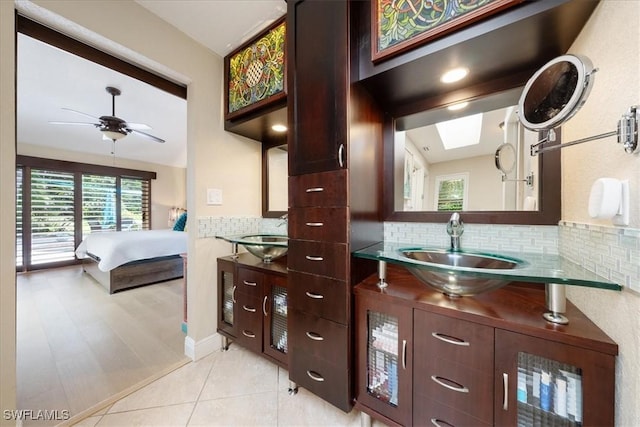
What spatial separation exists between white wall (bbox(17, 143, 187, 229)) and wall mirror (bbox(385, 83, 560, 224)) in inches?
242

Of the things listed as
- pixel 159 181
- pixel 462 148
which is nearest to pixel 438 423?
pixel 462 148

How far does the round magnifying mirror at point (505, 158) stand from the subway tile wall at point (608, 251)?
0.38 meters

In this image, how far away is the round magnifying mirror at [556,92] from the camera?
667 millimetres

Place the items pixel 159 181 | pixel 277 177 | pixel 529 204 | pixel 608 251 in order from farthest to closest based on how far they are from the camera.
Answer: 1. pixel 159 181
2. pixel 277 177
3. pixel 529 204
4. pixel 608 251

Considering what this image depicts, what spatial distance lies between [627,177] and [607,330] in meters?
0.46

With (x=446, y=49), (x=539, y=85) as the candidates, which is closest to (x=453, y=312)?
(x=539, y=85)

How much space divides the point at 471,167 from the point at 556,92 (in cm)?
55

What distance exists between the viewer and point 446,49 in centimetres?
92

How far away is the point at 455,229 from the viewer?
47.1 inches

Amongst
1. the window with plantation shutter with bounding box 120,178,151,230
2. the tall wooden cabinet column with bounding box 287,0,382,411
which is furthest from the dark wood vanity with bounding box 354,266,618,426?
the window with plantation shutter with bounding box 120,178,151,230

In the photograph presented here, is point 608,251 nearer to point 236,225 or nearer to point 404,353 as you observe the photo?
point 404,353

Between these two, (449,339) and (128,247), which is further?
(128,247)

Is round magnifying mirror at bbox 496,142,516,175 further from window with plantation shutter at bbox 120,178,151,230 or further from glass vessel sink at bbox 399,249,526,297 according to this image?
window with plantation shutter at bbox 120,178,151,230

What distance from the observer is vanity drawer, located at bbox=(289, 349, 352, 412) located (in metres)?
1.09
